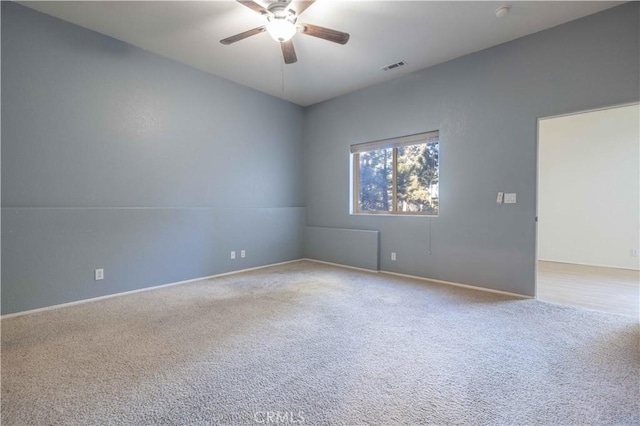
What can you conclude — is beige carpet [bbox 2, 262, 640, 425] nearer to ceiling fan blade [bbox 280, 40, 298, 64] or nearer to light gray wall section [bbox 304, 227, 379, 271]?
light gray wall section [bbox 304, 227, 379, 271]

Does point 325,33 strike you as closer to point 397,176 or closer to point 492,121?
point 492,121

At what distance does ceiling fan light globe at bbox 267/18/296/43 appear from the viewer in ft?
8.16

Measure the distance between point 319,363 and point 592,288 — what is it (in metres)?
4.10

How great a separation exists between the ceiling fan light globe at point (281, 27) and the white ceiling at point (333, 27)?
381mm

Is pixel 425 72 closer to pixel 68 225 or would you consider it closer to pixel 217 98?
pixel 217 98

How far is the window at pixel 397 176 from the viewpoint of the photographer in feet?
14.4

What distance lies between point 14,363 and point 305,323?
6.82 ft

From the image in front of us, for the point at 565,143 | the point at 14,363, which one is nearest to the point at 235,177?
the point at 14,363

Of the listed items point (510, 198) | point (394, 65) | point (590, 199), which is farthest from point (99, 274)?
point (590, 199)

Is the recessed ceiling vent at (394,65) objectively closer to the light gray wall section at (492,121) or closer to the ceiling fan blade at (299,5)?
the light gray wall section at (492,121)

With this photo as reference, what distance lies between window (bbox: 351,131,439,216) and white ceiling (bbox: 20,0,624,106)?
1.12 metres

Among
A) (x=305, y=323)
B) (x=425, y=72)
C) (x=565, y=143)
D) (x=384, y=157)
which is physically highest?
(x=425, y=72)

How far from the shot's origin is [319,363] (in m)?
1.98

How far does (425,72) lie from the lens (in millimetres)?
4238
